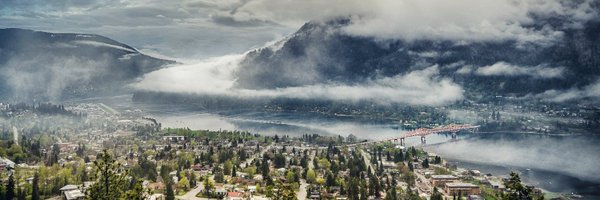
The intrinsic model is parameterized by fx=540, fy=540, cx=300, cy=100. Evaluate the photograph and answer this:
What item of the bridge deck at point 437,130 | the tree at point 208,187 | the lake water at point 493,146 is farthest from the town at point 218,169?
the bridge deck at point 437,130

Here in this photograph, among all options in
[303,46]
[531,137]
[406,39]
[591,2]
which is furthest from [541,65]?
[303,46]

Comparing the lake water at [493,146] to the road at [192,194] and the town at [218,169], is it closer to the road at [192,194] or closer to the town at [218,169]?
the town at [218,169]

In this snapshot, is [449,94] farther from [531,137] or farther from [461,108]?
[531,137]

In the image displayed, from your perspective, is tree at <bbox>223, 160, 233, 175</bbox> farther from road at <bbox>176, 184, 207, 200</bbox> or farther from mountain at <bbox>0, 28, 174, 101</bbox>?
mountain at <bbox>0, 28, 174, 101</bbox>

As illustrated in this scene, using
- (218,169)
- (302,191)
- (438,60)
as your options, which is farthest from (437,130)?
(438,60)

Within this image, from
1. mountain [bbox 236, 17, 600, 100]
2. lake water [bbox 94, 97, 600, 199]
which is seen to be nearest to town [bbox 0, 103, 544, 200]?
lake water [bbox 94, 97, 600, 199]
